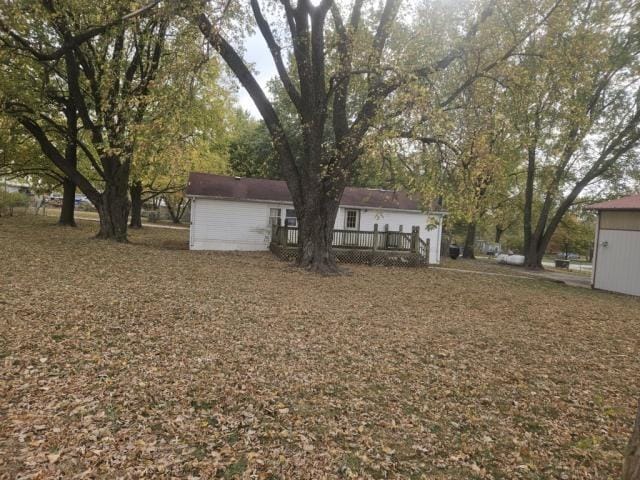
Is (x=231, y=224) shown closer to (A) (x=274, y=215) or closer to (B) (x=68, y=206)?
(A) (x=274, y=215)

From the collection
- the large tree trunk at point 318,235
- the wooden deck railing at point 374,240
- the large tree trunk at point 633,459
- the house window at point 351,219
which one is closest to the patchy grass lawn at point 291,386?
the large tree trunk at point 633,459

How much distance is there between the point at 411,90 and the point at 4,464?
8879 millimetres

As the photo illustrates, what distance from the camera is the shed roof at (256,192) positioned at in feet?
63.4

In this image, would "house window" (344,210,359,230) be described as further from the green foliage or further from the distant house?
the distant house

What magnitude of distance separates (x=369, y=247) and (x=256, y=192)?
6.52m

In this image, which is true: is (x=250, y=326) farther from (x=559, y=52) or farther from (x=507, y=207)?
(x=507, y=207)

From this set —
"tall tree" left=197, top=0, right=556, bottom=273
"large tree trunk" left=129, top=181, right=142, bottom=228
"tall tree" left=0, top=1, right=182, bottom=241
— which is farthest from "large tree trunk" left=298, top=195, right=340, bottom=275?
"large tree trunk" left=129, top=181, right=142, bottom=228

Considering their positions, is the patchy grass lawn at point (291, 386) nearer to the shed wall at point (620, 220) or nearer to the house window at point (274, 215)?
the shed wall at point (620, 220)

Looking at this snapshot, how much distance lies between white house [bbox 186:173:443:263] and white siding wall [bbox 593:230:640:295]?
6493mm

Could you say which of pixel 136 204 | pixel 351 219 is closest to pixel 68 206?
pixel 136 204

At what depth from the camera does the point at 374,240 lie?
16844 millimetres

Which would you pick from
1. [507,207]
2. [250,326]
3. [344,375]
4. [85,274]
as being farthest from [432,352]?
[507,207]

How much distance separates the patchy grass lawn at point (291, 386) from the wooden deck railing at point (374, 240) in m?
8.67

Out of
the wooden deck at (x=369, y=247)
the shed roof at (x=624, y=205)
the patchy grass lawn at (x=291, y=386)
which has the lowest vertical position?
the patchy grass lawn at (x=291, y=386)
